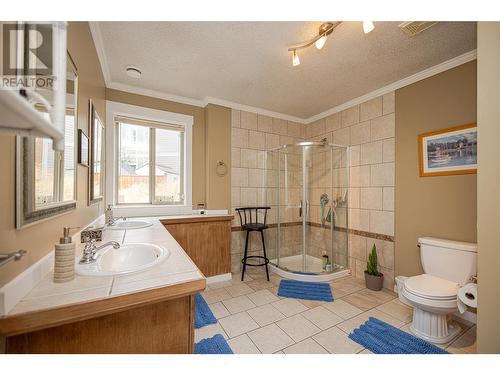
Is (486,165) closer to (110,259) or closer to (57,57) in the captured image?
(57,57)

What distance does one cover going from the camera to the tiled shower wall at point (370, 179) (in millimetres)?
2547

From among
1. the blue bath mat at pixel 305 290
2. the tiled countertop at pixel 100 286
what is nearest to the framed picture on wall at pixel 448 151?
the blue bath mat at pixel 305 290

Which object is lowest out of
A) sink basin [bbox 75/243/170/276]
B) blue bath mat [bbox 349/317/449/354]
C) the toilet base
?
blue bath mat [bbox 349/317/449/354]

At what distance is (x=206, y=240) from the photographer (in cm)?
271

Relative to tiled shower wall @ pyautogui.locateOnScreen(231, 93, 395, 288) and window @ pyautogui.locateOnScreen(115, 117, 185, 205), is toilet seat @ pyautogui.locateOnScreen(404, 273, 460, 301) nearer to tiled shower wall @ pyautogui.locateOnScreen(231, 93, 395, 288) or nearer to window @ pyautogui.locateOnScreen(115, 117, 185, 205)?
tiled shower wall @ pyautogui.locateOnScreen(231, 93, 395, 288)

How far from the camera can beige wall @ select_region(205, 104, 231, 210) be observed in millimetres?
2934

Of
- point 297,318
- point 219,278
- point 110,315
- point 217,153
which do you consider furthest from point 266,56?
point 219,278

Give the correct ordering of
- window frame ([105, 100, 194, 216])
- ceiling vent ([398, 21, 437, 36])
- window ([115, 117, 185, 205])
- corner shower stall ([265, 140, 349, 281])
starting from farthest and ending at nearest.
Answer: corner shower stall ([265, 140, 349, 281])
window ([115, 117, 185, 205])
window frame ([105, 100, 194, 216])
ceiling vent ([398, 21, 437, 36])

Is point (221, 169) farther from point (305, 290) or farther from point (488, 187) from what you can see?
point (488, 187)

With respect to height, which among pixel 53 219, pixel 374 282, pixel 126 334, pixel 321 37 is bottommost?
pixel 374 282

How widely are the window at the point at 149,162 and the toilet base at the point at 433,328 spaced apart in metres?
2.80

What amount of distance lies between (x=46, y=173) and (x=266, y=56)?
190 centimetres
